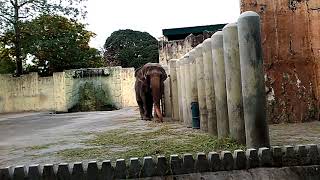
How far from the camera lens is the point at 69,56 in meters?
27.4

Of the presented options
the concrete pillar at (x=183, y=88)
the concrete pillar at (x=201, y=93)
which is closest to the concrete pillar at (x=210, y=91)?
the concrete pillar at (x=201, y=93)

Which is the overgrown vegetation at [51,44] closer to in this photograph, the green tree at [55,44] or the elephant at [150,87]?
the green tree at [55,44]

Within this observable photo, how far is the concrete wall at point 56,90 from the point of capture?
2547 centimetres

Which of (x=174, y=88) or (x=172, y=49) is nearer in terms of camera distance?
(x=174, y=88)

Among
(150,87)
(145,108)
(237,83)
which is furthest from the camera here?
(145,108)

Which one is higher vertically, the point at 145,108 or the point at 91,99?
the point at 91,99

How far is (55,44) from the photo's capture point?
26406 millimetres

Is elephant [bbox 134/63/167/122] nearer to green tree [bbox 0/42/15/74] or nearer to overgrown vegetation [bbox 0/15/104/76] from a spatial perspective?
overgrown vegetation [bbox 0/15/104/76]

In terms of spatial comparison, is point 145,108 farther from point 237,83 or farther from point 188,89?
point 237,83

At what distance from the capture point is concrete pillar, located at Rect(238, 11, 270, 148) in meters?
4.14

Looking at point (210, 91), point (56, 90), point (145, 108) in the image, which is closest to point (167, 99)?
point (145, 108)

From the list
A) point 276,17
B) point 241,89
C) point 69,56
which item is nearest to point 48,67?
point 69,56

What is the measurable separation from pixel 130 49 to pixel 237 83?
29805 mm

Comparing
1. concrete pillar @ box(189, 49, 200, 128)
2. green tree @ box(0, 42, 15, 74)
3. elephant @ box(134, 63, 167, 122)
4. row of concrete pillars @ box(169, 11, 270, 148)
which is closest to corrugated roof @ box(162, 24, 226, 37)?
green tree @ box(0, 42, 15, 74)
